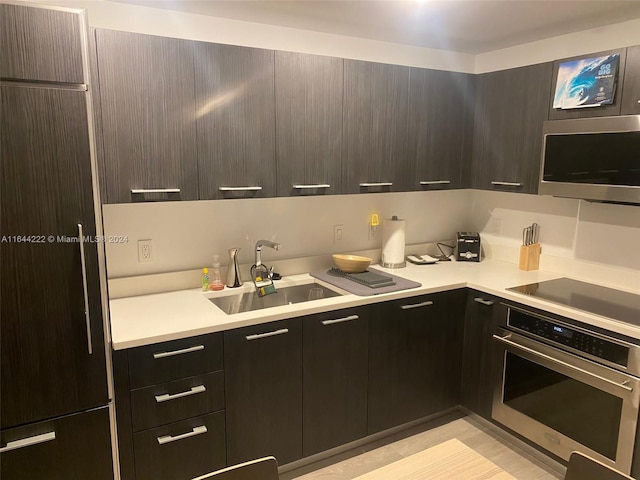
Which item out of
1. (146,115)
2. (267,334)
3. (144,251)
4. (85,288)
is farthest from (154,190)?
(267,334)

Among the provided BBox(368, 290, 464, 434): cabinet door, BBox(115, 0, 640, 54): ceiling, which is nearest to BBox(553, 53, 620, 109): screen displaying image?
BBox(115, 0, 640, 54): ceiling

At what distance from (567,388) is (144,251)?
2.18 m

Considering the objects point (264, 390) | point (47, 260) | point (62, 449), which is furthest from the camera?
point (264, 390)

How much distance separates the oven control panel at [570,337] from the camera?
205 cm

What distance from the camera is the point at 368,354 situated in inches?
96.6

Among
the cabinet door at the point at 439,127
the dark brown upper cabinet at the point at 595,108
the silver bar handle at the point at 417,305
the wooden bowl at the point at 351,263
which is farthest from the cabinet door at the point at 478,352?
the dark brown upper cabinet at the point at 595,108

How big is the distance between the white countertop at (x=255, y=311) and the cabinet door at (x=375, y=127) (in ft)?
1.97

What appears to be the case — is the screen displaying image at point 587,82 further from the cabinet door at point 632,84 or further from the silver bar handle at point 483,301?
the silver bar handle at point 483,301

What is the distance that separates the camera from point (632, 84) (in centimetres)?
218

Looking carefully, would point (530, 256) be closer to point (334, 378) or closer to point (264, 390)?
point (334, 378)

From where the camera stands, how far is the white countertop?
1927 millimetres

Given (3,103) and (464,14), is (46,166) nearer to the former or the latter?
(3,103)

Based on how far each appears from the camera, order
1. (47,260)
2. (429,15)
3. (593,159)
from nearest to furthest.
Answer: (47,260) → (593,159) → (429,15)

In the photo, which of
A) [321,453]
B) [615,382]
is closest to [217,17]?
[321,453]
